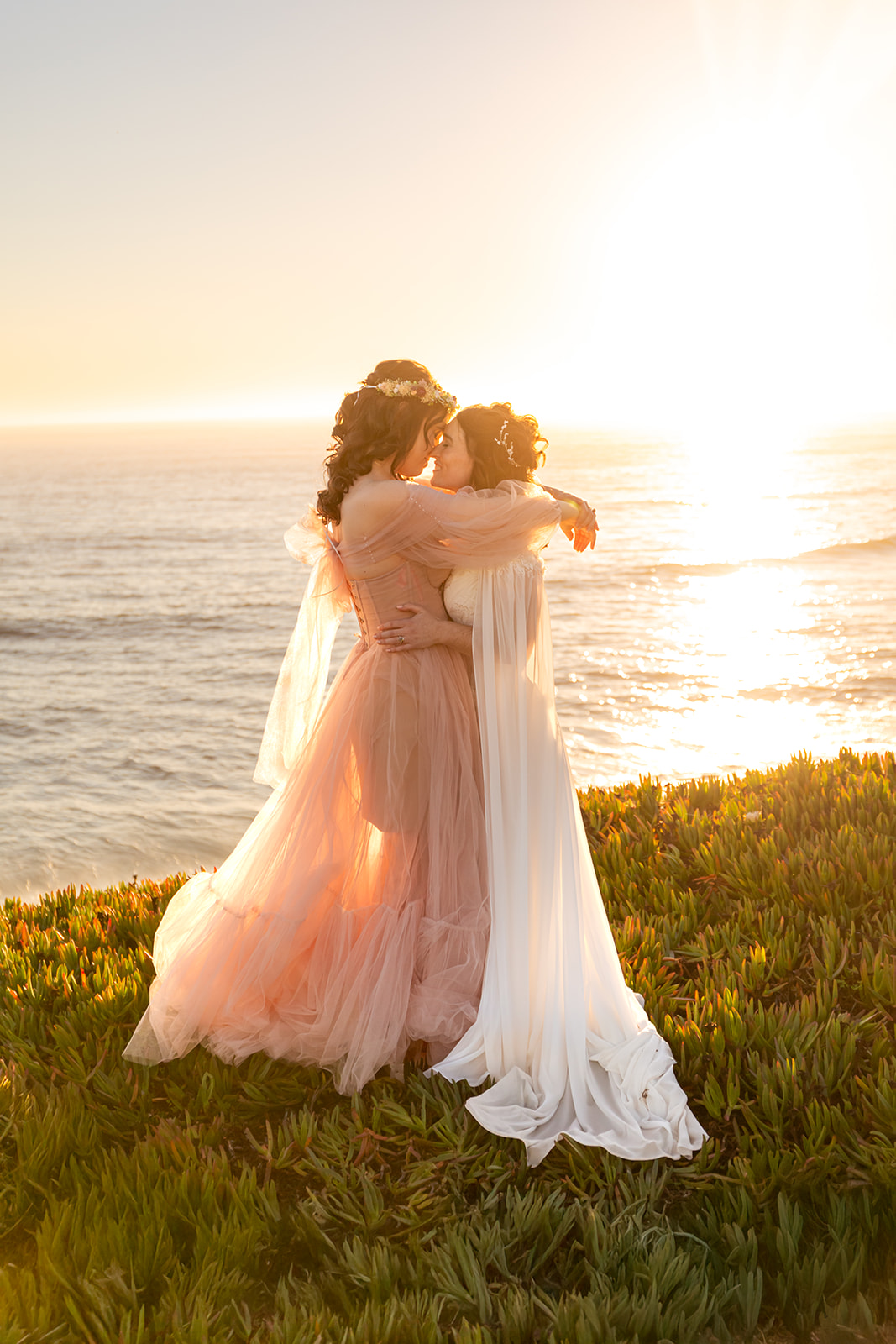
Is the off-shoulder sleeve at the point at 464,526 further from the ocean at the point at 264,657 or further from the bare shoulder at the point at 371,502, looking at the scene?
the ocean at the point at 264,657

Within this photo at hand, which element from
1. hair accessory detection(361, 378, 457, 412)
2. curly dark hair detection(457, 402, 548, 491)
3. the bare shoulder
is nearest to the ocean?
the bare shoulder

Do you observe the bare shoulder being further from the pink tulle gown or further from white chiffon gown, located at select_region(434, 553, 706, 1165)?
white chiffon gown, located at select_region(434, 553, 706, 1165)

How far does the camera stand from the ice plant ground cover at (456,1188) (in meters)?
2.90

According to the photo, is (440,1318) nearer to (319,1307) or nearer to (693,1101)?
(319,1307)

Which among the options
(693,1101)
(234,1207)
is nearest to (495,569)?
(693,1101)

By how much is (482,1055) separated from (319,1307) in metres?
1.11

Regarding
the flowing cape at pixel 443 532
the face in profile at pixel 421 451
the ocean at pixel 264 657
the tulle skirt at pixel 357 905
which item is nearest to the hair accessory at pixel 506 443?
the flowing cape at pixel 443 532

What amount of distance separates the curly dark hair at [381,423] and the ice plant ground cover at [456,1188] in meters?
2.33

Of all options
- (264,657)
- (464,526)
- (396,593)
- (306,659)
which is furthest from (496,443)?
(264,657)

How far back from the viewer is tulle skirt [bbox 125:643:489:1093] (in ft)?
13.2

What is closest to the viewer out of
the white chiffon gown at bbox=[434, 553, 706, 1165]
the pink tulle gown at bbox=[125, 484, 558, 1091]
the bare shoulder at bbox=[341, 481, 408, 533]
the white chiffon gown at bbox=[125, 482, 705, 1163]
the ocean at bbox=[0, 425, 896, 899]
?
the white chiffon gown at bbox=[434, 553, 706, 1165]

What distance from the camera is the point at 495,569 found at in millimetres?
4027

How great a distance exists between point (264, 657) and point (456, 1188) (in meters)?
16.3

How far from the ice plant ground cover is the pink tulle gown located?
21 cm
